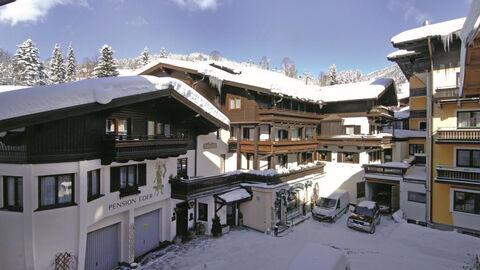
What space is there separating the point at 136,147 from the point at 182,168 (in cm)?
595

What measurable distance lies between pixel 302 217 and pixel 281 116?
9.69 meters

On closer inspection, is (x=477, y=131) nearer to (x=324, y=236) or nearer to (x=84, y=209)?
(x=324, y=236)

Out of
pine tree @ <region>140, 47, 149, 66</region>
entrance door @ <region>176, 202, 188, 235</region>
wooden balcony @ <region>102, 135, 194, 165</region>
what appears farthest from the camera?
pine tree @ <region>140, 47, 149, 66</region>

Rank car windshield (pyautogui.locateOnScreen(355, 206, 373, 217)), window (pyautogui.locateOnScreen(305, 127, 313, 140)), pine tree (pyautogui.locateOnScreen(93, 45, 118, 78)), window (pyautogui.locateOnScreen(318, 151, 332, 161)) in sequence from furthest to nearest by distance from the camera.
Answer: pine tree (pyautogui.locateOnScreen(93, 45, 118, 78)) → window (pyautogui.locateOnScreen(318, 151, 332, 161)) → window (pyautogui.locateOnScreen(305, 127, 313, 140)) → car windshield (pyautogui.locateOnScreen(355, 206, 373, 217))

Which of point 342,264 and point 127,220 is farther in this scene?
point 127,220

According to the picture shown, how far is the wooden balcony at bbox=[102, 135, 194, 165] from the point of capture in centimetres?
1247

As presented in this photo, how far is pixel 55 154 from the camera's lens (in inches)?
431

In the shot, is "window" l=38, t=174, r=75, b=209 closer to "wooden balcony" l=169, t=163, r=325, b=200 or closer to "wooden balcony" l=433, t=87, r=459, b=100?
"wooden balcony" l=169, t=163, r=325, b=200

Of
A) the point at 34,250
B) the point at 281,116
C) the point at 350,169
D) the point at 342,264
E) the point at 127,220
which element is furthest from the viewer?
the point at 350,169

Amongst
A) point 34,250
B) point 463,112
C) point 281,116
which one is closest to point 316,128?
point 281,116

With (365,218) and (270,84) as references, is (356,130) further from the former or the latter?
(270,84)

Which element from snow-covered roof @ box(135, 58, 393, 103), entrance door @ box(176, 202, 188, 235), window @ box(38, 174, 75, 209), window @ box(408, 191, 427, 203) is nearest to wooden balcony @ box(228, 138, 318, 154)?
snow-covered roof @ box(135, 58, 393, 103)

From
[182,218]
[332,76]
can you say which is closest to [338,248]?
[182,218]

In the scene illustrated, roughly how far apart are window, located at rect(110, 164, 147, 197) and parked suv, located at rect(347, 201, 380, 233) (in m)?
16.4
